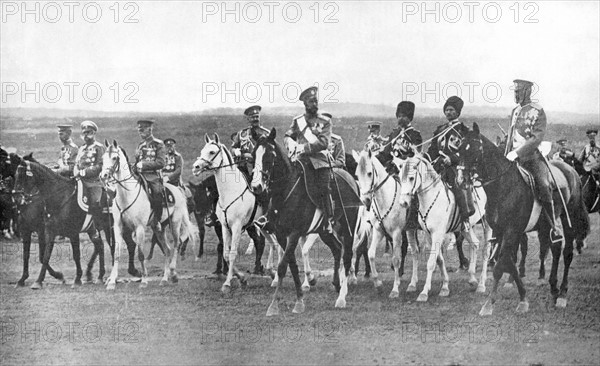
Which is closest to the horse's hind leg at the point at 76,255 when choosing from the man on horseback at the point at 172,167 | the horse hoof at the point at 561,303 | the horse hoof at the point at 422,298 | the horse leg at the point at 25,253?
the horse leg at the point at 25,253

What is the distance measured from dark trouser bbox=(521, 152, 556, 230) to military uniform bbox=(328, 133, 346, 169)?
246cm

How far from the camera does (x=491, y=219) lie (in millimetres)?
11102

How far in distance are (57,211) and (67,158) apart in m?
0.76

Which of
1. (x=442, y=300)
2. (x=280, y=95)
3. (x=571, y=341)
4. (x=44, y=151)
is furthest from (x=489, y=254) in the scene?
(x=44, y=151)

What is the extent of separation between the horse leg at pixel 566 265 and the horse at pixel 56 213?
605 centimetres

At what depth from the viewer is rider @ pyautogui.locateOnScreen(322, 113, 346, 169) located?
40.0 ft

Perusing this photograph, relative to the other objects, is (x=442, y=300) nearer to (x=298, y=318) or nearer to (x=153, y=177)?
(x=298, y=318)

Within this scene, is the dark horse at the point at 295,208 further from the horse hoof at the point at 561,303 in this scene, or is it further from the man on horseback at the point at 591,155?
the man on horseback at the point at 591,155

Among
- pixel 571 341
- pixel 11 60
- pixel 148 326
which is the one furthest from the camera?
pixel 11 60

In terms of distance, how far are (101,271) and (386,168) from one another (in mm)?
4148

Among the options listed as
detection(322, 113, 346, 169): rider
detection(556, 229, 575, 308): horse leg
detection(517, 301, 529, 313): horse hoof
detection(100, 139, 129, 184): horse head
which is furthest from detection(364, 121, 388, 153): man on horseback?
detection(100, 139, 129, 184): horse head

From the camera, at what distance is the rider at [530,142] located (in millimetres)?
11117

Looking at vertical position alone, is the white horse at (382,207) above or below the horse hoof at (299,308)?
above

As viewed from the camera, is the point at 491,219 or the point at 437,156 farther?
the point at 437,156
